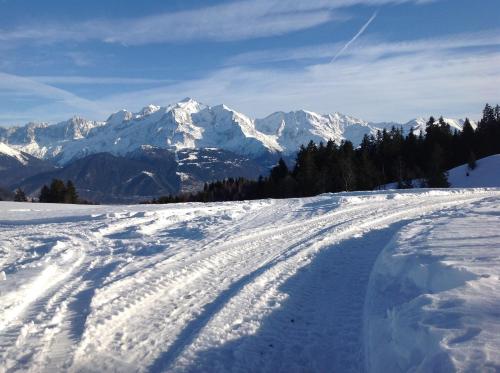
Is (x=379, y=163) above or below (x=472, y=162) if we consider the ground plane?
above

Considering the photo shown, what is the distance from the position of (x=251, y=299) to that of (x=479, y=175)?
49.3 meters

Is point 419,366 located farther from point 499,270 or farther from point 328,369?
point 499,270

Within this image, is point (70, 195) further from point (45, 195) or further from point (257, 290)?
point (257, 290)

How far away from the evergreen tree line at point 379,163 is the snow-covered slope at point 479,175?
1.23 metres

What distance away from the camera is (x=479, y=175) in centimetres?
5003

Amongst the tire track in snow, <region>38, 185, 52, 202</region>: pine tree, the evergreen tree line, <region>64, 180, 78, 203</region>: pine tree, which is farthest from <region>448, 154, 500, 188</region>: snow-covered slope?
<region>38, 185, 52, 202</region>: pine tree

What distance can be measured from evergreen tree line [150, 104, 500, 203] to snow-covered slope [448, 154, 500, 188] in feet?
4.02

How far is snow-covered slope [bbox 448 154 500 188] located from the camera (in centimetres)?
4782

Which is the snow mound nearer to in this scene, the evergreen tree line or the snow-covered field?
the snow-covered field

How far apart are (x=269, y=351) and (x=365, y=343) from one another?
1561 mm

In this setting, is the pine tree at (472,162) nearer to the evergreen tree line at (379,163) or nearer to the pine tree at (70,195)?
the evergreen tree line at (379,163)

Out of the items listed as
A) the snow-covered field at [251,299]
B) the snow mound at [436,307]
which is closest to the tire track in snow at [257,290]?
the snow-covered field at [251,299]

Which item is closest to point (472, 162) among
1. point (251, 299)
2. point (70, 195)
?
point (251, 299)

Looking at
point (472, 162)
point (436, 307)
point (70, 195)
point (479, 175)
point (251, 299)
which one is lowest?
point (251, 299)
